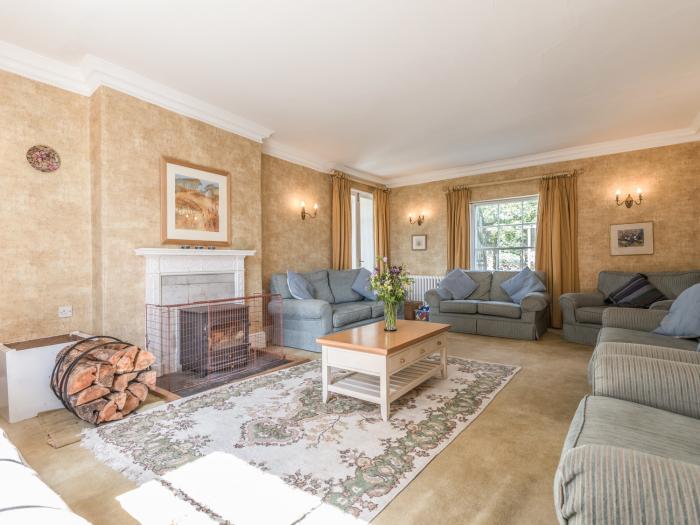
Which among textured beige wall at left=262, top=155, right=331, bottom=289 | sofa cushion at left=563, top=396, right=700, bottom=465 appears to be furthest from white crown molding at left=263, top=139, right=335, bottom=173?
sofa cushion at left=563, top=396, right=700, bottom=465

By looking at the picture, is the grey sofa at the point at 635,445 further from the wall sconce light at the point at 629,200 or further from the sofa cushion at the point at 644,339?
the wall sconce light at the point at 629,200

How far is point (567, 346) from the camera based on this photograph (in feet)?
15.1

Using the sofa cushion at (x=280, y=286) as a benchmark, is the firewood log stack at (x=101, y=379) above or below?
below

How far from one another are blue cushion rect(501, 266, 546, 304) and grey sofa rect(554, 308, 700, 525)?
3528 millimetres

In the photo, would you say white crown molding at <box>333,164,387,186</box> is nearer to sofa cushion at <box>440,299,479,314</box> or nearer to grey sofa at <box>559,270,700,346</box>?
sofa cushion at <box>440,299,479,314</box>

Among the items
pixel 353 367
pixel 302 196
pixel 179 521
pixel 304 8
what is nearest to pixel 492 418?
pixel 353 367

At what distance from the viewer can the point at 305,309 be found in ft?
14.7

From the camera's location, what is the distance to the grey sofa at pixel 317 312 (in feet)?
14.5

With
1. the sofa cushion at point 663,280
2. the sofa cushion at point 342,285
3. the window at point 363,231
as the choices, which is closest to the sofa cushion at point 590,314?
the sofa cushion at point 663,280

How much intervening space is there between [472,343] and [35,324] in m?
4.70

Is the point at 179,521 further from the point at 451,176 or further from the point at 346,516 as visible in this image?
the point at 451,176

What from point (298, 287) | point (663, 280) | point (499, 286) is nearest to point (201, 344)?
point (298, 287)

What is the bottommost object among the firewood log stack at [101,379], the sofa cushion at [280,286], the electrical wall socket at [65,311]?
the firewood log stack at [101,379]

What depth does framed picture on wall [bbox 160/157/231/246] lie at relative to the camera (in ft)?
12.2
